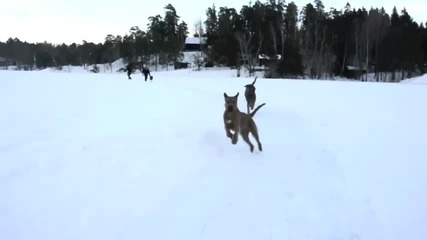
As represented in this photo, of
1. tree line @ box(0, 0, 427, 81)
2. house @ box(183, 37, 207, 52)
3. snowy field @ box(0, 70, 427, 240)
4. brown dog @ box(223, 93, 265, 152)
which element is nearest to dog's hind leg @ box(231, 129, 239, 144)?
brown dog @ box(223, 93, 265, 152)

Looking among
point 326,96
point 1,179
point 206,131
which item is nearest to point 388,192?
point 206,131

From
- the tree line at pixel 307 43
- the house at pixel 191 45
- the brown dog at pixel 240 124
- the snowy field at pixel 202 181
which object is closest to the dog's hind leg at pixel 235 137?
the brown dog at pixel 240 124

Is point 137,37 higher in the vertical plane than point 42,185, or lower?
higher

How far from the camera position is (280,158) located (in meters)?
6.71

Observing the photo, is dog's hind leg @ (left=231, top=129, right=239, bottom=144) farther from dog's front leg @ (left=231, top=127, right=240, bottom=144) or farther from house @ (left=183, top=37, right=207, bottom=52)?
house @ (left=183, top=37, right=207, bottom=52)

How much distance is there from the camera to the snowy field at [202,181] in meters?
4.09

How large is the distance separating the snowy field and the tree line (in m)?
40.1

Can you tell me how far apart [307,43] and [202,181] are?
181 ft

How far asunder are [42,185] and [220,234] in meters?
2.41

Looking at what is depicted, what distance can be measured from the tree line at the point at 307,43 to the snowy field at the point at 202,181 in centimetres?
4011

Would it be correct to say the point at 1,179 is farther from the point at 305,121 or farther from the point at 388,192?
the point at 305,121

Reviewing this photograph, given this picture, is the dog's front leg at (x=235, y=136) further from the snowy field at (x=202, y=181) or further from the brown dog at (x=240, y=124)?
the snowy field at (x=202, y=181)

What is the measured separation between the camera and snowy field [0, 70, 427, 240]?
13.4ft

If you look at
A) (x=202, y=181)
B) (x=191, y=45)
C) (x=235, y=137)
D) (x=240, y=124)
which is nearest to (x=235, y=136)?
(x=235, y=137)
